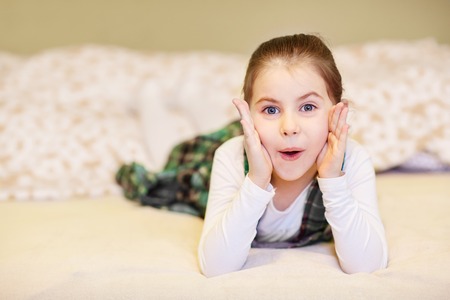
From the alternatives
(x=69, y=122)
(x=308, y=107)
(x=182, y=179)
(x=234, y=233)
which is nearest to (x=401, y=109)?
(x=182, y=179)

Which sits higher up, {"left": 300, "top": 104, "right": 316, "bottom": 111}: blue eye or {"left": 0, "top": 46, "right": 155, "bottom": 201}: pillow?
{"left": 300, "top": 104, "right": 316, "bottom": 111}: blue eye

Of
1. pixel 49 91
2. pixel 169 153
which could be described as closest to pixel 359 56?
pixel 169 153

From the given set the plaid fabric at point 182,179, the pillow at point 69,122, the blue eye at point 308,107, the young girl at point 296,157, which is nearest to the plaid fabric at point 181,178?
the plaid fabric at point 182,179

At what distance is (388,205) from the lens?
1450 millimetres

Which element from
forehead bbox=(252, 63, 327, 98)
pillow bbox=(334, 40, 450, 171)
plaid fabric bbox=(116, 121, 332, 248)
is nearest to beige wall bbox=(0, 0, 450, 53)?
pillow bbox=(334, 40, 450, 171)

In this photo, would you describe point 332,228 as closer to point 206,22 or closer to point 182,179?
point 182,179

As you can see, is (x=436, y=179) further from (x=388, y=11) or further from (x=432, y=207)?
(x=388, y=11)

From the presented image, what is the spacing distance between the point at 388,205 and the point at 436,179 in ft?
1.21

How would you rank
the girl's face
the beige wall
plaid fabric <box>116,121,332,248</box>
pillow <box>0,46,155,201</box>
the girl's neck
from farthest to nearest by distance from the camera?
the beige wall, pillow <box>0,46,155,201</box>, plaid fabric <box>116,121,332,248</box>, the girl's neck, the girl's face

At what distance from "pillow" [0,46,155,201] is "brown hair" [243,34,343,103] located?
85 centimetres

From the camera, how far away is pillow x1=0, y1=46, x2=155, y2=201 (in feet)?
5.88

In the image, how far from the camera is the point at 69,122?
196cm

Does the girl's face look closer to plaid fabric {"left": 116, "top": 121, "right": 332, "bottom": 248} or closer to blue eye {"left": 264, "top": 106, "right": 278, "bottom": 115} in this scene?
blue eye {"left": 264, "top": 106, "right": 278, "bottom": 115}

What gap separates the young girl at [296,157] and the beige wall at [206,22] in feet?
4.90
